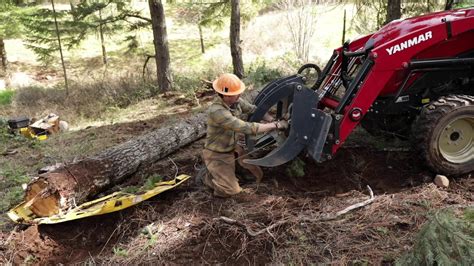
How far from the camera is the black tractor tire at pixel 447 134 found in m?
4.78

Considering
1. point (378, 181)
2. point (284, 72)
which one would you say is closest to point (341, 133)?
point (378, 181)

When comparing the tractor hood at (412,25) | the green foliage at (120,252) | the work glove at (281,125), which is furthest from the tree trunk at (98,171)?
the tractor hood at (412,25)

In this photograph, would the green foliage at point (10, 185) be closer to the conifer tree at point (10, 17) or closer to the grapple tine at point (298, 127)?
the grapple tine at point (298, 127)

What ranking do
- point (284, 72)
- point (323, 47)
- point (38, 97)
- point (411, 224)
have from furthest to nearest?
point (323, 47)
point (38, 97)
point (284, 72)
point (411, 224)

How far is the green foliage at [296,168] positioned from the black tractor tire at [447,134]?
4.52ft

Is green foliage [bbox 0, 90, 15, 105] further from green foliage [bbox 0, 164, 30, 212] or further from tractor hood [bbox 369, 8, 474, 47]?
tractor hood [bbox 369, 8, 474, 47]

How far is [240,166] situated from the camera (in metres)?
5.66

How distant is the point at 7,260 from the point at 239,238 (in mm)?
2450

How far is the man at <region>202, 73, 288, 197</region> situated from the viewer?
4848 millimetres

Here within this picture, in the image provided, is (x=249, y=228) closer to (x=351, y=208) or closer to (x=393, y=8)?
(x=351, y=208)

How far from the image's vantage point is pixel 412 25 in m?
4.99

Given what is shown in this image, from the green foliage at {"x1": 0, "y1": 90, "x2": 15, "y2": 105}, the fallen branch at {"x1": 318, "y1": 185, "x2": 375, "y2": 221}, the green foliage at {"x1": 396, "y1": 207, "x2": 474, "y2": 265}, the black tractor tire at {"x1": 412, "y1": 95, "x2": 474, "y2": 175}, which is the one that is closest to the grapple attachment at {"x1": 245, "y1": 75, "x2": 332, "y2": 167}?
the fallen branch at {"x1": 318, "y1": 185, "x2": 375, "y2": 221}

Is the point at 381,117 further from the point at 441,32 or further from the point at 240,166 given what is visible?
the point at 240,166

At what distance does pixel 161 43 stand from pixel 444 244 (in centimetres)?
1099
